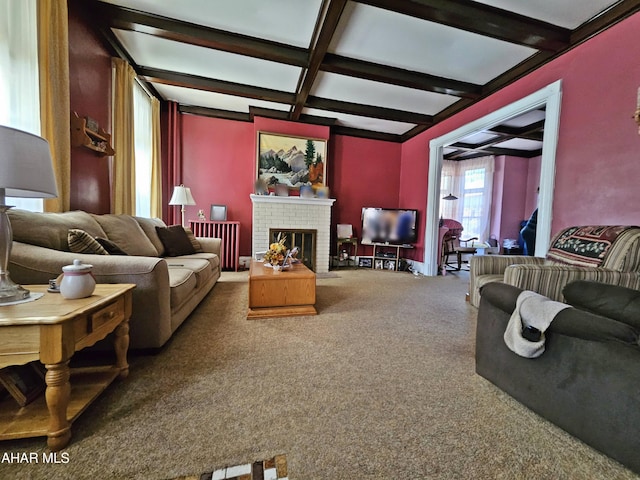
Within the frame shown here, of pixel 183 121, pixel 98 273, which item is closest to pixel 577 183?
pixel 98 273

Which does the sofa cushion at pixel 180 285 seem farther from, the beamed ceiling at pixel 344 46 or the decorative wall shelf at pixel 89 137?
the beamed ceiling at pixel 344 46

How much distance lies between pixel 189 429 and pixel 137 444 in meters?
0.18

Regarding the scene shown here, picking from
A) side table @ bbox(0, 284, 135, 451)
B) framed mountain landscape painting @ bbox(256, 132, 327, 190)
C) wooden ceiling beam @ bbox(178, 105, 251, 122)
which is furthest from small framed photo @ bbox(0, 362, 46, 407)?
wooden ceiling beam @ bbox(178, 105, 251, 122)

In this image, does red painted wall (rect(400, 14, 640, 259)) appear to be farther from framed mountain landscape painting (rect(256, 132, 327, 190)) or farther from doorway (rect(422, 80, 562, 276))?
framed mountain landscape painting (rect(256, 132, 327, 190))

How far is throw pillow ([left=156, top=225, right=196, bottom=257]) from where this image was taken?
3020mm

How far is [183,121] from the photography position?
4.62 m

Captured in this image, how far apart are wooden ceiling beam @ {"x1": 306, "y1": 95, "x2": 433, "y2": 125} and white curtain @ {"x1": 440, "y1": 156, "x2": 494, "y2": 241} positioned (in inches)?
90.4

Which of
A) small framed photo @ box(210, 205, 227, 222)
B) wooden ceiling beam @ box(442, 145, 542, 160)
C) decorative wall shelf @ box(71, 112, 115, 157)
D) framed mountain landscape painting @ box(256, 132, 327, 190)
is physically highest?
wooden ceiling beam @ box(442, 145, 542, 160)

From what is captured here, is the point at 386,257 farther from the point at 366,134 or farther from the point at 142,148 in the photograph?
the point at 142,148

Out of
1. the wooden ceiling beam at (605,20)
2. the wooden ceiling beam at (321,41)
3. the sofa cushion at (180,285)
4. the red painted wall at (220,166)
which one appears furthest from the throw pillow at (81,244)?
the wooden ceiling beam at (605,20)

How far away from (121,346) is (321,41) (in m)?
3.12

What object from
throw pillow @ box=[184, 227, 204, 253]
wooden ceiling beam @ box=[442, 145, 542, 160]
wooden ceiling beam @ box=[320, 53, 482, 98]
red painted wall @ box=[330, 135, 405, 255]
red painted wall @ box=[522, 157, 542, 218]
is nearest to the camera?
wooden ceiling beam @ box=[320, 53, 482, 98]

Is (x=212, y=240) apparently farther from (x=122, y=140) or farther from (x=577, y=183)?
(x=577, y=183)

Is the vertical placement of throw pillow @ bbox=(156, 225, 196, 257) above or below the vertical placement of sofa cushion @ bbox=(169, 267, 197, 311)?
above
